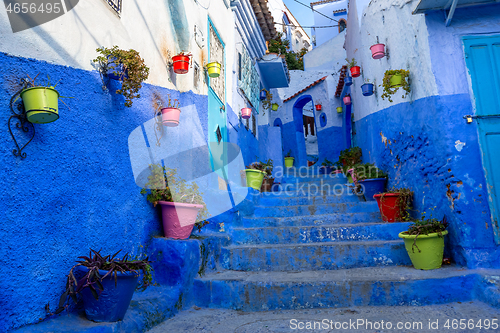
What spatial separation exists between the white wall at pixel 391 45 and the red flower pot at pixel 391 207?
1.44 m

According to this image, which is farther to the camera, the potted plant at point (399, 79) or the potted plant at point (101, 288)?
the potted plant at point (399, 79)

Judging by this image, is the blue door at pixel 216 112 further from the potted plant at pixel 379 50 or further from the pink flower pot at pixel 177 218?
the potted plant at pixel 379 50

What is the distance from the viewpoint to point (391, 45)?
574cm

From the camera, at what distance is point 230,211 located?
17.8 ft

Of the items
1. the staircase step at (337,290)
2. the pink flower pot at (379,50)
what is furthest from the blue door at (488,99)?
the pink flower pot at (379,50)

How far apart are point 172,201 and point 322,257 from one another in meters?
1.91

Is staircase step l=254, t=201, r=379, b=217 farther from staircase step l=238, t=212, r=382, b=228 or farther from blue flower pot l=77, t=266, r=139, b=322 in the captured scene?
blue flower pot l=77, t=266, r=139, b=322

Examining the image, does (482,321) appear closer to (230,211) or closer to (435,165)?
(435,165)

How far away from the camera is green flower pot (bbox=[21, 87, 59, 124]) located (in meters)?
2.35

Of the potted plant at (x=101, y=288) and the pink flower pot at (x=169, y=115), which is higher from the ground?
the pink flower pot at (x=169, y=115)

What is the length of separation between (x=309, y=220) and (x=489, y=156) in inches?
96.9

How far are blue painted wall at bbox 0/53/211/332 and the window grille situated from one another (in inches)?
124

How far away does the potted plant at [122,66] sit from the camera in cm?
331

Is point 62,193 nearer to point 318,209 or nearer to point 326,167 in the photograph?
point 318,209
